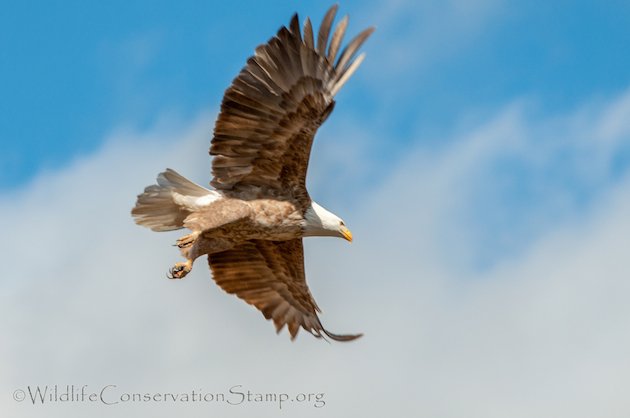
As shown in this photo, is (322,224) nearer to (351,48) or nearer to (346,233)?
(346,233)

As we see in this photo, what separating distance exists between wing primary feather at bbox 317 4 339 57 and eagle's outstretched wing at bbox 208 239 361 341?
240 cm

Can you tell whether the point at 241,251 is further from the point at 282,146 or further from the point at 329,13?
the point at 329,13

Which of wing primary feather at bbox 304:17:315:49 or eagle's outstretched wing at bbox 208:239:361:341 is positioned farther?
eagle's outstretched wing at bbox 208:239:361:341

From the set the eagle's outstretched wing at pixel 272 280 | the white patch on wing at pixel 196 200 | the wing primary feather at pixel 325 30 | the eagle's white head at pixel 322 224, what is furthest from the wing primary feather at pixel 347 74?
the eagle's outstretched wing at pixel 272 280

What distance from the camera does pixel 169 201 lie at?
1452 centimetres

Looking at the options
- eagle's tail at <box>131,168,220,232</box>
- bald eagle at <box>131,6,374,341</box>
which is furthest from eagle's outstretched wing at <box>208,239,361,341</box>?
eagle's tail at <box>131,168,220,232</box>

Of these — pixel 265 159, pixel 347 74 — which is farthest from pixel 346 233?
pixel 347 74

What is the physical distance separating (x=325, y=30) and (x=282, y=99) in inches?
30.7

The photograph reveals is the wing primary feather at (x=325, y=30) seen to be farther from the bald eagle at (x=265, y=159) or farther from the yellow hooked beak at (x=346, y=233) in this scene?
the yellow hooked beak at (x=346, y=233)

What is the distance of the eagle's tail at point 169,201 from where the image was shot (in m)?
14.4

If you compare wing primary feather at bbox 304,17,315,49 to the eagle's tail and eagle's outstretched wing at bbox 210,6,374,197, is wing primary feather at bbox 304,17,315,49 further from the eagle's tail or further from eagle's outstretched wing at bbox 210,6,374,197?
the eagle's tail

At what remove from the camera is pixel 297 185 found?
14508 millimetres

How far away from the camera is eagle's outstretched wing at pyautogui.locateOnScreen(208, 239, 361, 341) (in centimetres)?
1555

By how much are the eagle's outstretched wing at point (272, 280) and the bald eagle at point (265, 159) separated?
0.32m
